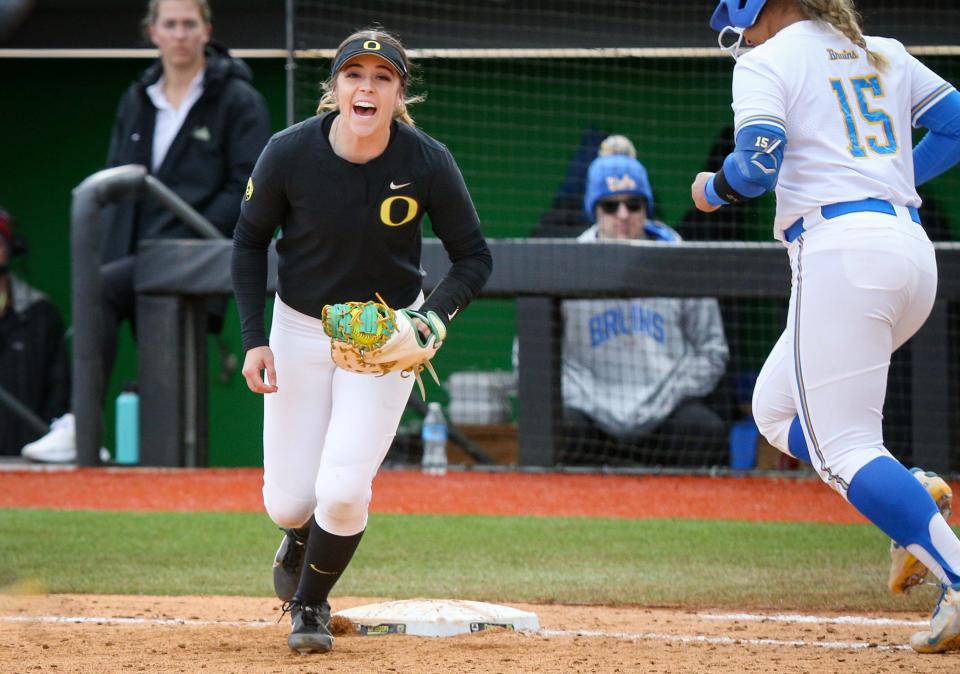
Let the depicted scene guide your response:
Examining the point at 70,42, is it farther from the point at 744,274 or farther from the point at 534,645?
the point at 534,645

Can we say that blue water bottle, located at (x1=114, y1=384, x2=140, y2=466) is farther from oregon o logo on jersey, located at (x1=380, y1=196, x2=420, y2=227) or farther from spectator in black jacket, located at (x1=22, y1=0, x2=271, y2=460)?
oregon o logo on jersey, located at (x1=380, y1=196, x2=420, y2=227)

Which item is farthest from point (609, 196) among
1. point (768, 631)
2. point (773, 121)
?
point (773, 121)

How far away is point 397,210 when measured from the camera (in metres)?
4.05

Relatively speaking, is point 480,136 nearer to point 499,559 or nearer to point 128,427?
point 128,427

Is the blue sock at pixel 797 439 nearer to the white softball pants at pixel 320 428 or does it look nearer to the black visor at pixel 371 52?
the white softball pants at pixel 320 428

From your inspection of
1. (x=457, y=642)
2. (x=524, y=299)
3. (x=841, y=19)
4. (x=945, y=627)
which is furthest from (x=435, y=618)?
Result: (x=524, y=299)

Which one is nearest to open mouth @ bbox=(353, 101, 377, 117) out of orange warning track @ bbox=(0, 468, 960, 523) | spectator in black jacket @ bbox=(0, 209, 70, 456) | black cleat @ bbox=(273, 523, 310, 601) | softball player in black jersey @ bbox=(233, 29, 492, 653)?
softball player in black jersey @ bbox=(233, 29, 492, 653)

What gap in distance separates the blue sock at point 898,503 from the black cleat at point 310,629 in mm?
1500

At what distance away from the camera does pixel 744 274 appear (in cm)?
813

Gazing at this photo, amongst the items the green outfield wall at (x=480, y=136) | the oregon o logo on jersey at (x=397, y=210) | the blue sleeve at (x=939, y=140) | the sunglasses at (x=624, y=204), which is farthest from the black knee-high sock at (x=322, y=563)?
the green outfield wall at (x=480, y=136)

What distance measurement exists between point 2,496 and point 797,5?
5474mm

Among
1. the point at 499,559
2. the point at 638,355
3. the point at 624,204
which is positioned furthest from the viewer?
the point at 638,355

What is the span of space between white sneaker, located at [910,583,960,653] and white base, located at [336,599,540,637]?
1.24 m

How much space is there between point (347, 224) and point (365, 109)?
324 mm
